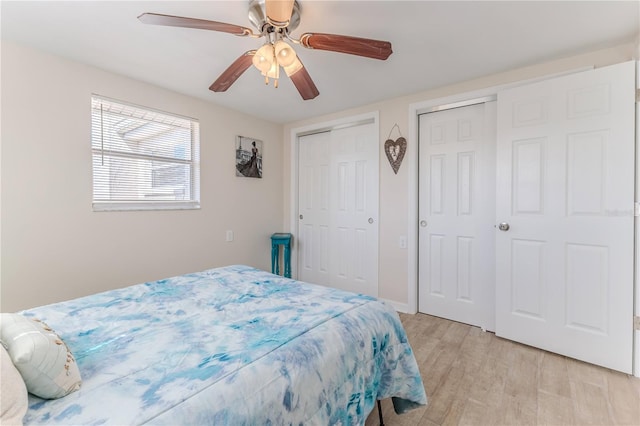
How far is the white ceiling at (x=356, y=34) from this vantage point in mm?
1593

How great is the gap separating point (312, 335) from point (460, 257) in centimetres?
211

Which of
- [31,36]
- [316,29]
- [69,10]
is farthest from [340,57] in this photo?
[31,36]

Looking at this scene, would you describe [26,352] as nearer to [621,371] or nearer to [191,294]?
[191,294]

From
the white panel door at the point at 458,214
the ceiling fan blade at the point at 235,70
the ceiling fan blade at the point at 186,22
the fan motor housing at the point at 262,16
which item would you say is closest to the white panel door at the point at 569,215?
the white panel door at the point at 458,214

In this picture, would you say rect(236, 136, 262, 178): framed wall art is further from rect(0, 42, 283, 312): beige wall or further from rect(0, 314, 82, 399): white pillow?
rect(0, 314, 82, 399): white pillow

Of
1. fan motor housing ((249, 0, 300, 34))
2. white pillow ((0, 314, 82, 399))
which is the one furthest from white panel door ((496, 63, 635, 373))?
white pillow ((0, 314, 82, 399))

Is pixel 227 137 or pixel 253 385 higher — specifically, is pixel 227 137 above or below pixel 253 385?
above

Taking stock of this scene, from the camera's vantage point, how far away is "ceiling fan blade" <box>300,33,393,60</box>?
1.42 metres

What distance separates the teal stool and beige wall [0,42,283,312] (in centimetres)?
87

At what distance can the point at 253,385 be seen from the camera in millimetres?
825

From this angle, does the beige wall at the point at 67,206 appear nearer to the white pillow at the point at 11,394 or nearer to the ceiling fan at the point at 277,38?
the ceiling fan at the point at 277,38

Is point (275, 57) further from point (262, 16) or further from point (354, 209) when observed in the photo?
point (354, 209)

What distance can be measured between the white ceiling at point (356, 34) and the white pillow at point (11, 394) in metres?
1.76

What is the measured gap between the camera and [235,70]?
175 cm
